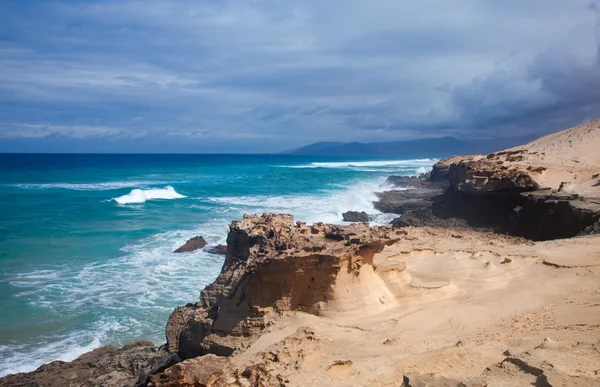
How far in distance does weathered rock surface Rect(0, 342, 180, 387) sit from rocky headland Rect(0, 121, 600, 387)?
3cm

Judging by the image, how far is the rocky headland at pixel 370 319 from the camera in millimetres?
5109

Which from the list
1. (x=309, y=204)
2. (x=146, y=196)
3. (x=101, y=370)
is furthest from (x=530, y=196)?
(x=146, y=196)

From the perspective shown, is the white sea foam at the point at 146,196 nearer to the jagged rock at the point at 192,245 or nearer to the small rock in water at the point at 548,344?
the jagged rock at the point at 192,245

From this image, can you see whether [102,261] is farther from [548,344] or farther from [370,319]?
Answer: [548,344]

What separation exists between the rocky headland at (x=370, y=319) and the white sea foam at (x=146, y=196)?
24281 millimetres

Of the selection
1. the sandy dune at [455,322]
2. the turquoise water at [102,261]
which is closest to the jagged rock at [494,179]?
the turquoise water at [102,261]

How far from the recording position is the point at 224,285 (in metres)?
8.55

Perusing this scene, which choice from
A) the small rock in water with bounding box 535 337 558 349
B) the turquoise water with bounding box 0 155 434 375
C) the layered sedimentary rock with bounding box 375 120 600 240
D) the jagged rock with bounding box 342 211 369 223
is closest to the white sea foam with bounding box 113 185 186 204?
the turquoise water with bounding box 0 155 434 375

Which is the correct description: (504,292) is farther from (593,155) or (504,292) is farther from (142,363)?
(593,155)

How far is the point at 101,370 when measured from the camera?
823cm

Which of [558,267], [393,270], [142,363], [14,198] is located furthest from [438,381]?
[14,198]

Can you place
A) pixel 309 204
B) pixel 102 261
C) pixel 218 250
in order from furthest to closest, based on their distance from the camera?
pixel 309 204, pixel 218 250, pixel 102 261

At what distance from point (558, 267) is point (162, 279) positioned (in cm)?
1028

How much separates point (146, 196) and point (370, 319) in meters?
29.9
